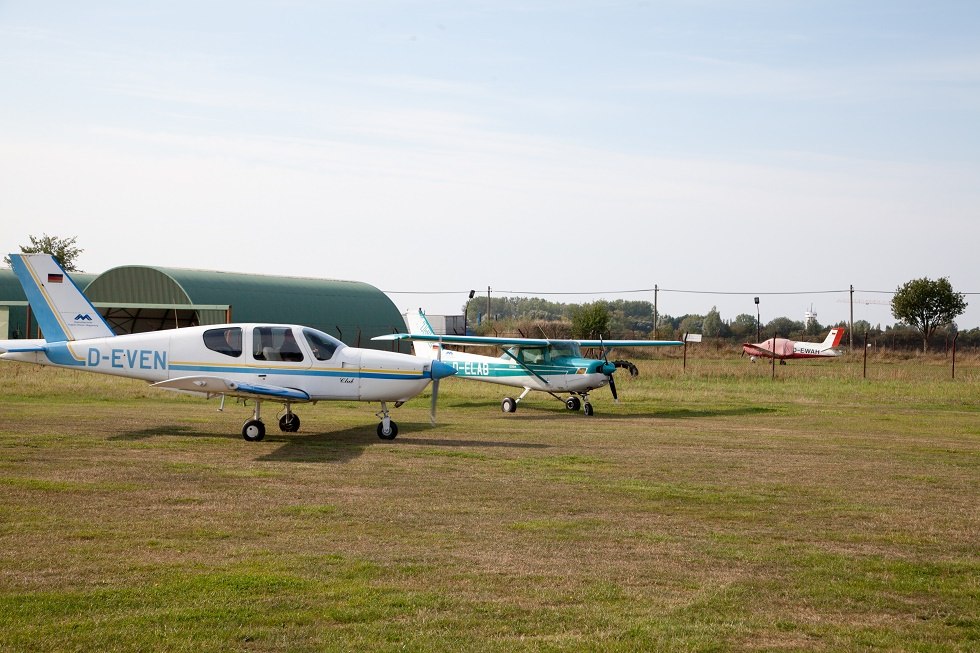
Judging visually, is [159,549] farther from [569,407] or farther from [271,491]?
[569,407]

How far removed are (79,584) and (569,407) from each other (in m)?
18.2

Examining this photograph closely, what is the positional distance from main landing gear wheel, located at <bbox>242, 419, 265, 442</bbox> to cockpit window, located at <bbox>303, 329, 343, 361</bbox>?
1.44m

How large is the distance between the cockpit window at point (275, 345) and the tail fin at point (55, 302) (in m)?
2.63

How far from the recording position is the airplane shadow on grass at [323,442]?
45.6 feet

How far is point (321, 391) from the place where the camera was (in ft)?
53.0

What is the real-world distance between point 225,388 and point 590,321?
50.7 metres

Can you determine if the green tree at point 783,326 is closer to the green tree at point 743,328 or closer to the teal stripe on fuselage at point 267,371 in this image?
the green tree at point 743,328

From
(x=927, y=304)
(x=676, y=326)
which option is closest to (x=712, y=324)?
(x=676, y=326)

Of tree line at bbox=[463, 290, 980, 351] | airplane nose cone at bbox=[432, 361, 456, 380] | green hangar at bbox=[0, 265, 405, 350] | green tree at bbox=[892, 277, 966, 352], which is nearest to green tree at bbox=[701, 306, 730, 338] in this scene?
tree line at bbox=[463, 290, 980, 351]

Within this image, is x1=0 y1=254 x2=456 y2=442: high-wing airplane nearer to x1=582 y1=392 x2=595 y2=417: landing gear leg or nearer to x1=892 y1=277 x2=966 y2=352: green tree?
x1=582 y1=392 x2=595 y2=417: landing gear leg

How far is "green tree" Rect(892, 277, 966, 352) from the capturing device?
71.7 metres

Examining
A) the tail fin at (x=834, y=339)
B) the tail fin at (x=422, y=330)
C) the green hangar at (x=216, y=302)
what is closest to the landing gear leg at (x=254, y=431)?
the tail fin at (x=422, y=330)

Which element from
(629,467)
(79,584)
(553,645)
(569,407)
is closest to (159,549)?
(79,584)

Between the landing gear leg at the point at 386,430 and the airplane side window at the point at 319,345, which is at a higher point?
the airplane side window at the point at 319,345
